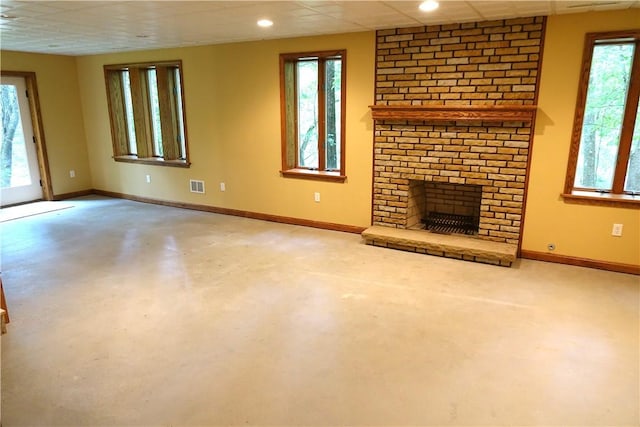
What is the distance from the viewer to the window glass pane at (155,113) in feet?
21.0

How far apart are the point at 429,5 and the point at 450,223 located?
2.34 metres

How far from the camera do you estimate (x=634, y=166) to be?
3822 millimetres

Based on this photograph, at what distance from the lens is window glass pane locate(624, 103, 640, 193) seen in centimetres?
374

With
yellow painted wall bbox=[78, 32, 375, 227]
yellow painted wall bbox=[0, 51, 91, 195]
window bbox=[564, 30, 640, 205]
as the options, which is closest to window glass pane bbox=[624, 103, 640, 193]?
window bbox=[564, 30, 640, 205]

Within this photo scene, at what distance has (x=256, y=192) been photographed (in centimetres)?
573

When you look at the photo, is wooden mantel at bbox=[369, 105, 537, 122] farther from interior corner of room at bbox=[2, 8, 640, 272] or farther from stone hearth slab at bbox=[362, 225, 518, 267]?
stone hearth slab at bbox=[362, 225, 518, 267]

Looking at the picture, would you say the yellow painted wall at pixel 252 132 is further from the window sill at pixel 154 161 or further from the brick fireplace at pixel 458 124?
the brick fireplace at pixel 458 124

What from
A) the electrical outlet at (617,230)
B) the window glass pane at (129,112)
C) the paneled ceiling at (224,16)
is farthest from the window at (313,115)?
→ the window glass pane at (129,112)

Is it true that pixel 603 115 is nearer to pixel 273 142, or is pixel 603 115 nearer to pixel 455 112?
pixel 455 112

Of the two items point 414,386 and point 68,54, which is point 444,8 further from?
point 68,54

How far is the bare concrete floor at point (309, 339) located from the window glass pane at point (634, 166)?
0.80 metres

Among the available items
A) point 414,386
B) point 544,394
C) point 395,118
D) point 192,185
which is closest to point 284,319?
point 414,386

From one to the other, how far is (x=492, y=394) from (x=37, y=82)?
719 cm

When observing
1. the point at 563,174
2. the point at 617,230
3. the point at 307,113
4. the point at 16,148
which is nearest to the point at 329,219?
the point at 307,113
